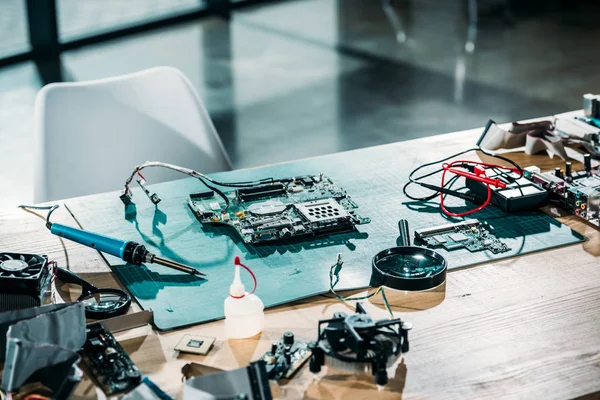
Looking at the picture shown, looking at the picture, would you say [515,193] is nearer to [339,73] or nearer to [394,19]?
[339,73]

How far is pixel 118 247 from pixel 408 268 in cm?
52

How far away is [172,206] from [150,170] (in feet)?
1.73

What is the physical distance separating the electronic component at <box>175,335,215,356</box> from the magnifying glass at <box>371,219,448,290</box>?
0.33 metres

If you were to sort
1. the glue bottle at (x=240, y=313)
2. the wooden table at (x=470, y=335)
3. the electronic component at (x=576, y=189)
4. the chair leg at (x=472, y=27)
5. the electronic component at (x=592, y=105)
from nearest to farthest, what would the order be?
1. the wooden table at (x=470, y=335)
2. the glue bottle at (x=240, y=313)
3. the electronic component at (x=576, y=189)
4. the electronic component at (x=592, y=105)
5. the chair leg at (x=472, y=27)

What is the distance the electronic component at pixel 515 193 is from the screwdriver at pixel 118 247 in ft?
2.07

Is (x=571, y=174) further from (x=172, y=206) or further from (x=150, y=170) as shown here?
(x=150, y=170)

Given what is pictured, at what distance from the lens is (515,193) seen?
5.85 ft

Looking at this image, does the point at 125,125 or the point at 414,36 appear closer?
the point at 125,125

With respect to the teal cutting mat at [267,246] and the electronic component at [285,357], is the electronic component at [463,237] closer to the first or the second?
the teal cutting mat at [267,246]

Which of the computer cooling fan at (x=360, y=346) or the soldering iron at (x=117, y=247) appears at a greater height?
the soldering iron at (x=117, y=247)

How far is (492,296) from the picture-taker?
1.48 m

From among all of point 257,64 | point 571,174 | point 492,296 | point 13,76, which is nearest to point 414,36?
point 257,64

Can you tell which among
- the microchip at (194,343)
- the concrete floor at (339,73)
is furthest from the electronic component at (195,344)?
the concrete floor at (339,73)

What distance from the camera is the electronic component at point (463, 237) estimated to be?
1.63 m
